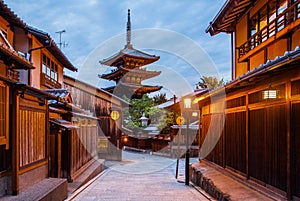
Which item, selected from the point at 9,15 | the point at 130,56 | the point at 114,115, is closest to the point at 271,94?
the point at 9,15

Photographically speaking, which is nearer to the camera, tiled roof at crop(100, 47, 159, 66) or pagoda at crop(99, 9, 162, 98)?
tiled roof at crop(100, 47, 159, 66)

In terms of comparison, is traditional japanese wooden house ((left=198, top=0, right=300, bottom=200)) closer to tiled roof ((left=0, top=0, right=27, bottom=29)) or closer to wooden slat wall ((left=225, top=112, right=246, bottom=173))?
wooden slat wall ((left=225, top=112, right=246, bottom=173))

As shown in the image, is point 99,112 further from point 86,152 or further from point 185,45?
point 185,45

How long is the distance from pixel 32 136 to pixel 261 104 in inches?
219

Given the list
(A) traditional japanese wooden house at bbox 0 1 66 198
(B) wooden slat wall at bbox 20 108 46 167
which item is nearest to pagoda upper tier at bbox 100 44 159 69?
(B) wooden slat wall at bbox 20 108 46 167

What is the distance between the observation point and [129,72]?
32094 millimetres

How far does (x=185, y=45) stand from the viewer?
2338cm

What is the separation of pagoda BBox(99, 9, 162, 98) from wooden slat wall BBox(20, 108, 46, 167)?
76.6ft

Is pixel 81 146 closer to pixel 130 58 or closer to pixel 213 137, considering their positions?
pixel 213 137

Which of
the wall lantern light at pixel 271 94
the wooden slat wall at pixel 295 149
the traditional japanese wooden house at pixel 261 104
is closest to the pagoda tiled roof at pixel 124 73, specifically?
the traditional japanese wooden house at pixel 261 104

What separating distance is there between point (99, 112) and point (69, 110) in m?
9.38

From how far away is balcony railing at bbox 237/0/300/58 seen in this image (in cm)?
809

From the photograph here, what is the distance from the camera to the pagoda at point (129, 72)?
31781 mm

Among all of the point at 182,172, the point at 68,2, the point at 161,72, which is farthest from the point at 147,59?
the point at 182,172
